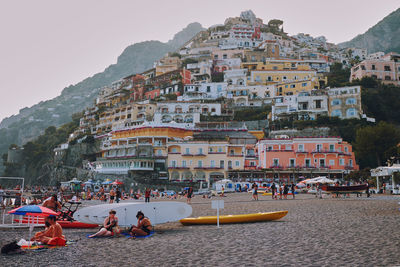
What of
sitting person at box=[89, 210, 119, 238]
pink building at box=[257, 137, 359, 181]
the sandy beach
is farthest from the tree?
sitting person at box=[89, 210, 119, 238]

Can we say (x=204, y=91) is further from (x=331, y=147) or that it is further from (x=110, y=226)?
(x=110, y=226)

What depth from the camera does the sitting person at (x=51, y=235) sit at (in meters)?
9.24

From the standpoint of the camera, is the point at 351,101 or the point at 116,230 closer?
the point at 116,230

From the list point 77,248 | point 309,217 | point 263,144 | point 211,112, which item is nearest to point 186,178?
point 263,144

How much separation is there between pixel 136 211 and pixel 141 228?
3.58ft

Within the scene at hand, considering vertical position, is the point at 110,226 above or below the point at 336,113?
below

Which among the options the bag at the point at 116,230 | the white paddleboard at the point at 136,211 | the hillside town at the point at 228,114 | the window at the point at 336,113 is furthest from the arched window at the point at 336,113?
the bag at the point at 116,230

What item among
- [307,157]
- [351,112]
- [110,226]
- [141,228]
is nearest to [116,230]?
[110,226]

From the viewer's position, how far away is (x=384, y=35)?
465ft

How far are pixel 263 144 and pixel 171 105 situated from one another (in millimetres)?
23471

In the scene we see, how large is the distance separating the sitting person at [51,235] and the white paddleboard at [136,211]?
2710 millimetres

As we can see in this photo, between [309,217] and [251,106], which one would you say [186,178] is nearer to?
[251,106]

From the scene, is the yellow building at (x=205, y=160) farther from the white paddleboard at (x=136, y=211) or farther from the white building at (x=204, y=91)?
the white paddleboard at (x=136, y=211)

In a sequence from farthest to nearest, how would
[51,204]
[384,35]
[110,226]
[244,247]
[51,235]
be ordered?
[384,35] → [51,204] → [110,226] → [51,235] → [244,247]
